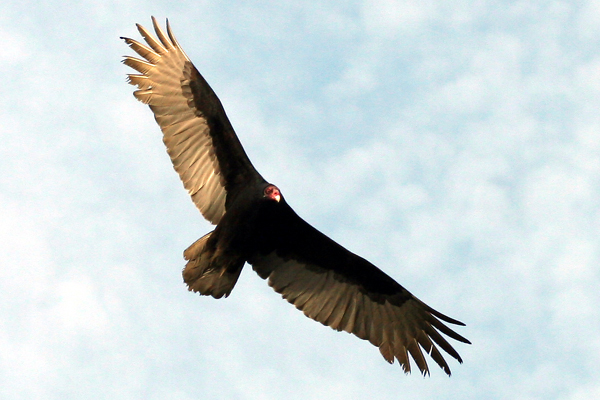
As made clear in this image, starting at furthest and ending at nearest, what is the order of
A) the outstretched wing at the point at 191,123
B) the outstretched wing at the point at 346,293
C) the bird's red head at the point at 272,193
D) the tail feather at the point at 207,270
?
the outstretched wing at the point at 346,293 → the outstretched wing at the point at 191,123 → the tail feather at the point at 207,270 → the bird's red head at the point at 272,193

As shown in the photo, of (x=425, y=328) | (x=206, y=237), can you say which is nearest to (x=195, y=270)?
(x=206, y=237)

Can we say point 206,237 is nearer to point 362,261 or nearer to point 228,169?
point 228,169

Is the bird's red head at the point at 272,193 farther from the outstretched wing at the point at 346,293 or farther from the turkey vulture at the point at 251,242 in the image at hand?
the outstretched wing at the point at 346,293

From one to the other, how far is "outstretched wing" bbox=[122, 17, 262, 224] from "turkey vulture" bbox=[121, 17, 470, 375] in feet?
0.04

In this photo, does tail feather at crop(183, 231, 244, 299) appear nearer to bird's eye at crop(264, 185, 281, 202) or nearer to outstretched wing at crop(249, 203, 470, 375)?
outstretched wing at crop(249, 203, 470, 375)

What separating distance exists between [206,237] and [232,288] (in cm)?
68

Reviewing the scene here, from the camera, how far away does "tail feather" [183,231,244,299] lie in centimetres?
987

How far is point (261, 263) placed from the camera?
10.8m

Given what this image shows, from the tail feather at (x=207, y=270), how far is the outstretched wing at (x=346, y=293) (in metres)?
0.67

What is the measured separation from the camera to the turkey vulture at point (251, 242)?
32.6 ft

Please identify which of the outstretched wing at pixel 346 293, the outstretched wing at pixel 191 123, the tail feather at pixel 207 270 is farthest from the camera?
the outstretched wing at pixel 346 293

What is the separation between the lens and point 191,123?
10.2 metres

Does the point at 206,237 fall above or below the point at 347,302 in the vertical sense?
below

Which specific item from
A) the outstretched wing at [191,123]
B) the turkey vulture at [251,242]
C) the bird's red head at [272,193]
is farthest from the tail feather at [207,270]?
the bird's red head at [272,193]
